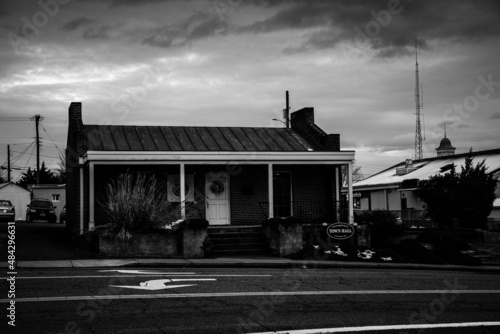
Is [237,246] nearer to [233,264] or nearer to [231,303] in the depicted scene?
[233,264]

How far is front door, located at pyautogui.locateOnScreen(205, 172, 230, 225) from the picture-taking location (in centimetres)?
2334

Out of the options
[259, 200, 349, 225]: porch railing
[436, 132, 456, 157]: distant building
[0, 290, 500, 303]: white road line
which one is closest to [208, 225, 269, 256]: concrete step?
[259, 200, 349, 225]: porch railing

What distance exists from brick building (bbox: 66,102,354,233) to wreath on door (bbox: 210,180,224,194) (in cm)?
4

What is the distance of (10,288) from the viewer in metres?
9.52

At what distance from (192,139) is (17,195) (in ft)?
122

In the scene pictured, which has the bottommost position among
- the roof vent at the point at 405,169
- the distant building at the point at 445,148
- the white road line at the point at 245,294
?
the white road line at the point at 245,294

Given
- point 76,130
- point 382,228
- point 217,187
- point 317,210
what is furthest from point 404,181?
point 76,130

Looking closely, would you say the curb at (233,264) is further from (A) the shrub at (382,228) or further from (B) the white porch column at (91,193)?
(B) the white porch column at (91,193)

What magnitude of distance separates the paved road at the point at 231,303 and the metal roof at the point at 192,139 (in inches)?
426

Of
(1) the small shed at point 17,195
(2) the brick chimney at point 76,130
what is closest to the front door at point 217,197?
(2) the brick chimney at point 76,130

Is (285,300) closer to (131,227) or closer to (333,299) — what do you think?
(333,299)

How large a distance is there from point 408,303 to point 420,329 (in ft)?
6.75

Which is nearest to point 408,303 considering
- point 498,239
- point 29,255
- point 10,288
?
point 10,288

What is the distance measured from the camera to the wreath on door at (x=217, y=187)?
76.7ft
